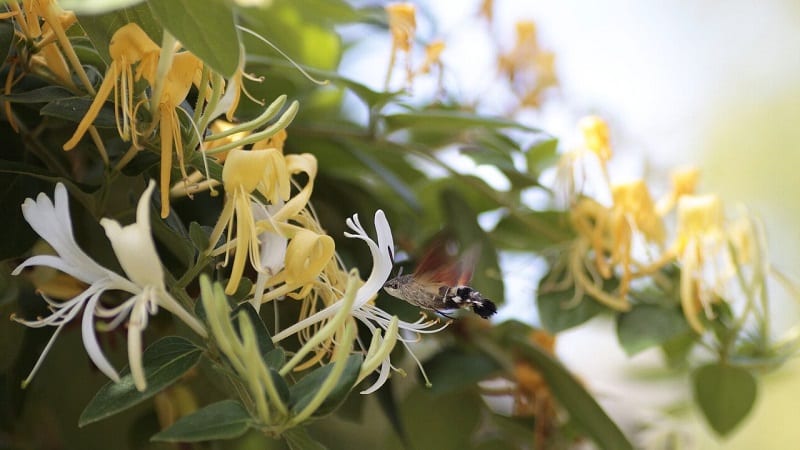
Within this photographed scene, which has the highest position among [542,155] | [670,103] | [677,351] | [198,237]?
[198,237]

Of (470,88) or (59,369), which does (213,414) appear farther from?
(470,88)

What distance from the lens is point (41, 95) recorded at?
32cm

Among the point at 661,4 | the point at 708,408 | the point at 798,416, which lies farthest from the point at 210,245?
the point at 661,4

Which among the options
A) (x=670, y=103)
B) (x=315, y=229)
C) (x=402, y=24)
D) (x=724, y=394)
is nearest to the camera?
(x=315, y=229)

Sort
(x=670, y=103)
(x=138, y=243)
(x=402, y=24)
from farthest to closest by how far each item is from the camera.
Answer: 1. (x=670, y=103)
2. (x=402, y=24)
3. (x=138, y=243)

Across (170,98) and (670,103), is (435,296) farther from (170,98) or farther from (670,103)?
(670,103)

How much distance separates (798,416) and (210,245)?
1023 millimetres

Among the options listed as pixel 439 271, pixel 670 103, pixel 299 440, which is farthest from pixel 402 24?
pixel 670 103

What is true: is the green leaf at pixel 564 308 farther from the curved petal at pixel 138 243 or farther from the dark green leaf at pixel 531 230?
the curved petal at pixel 138 243

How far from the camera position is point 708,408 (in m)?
0.61

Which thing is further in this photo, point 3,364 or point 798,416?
point 798,416

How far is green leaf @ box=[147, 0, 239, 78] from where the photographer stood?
28cm

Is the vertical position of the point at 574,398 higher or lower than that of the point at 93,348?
lower

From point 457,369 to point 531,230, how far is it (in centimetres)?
13
